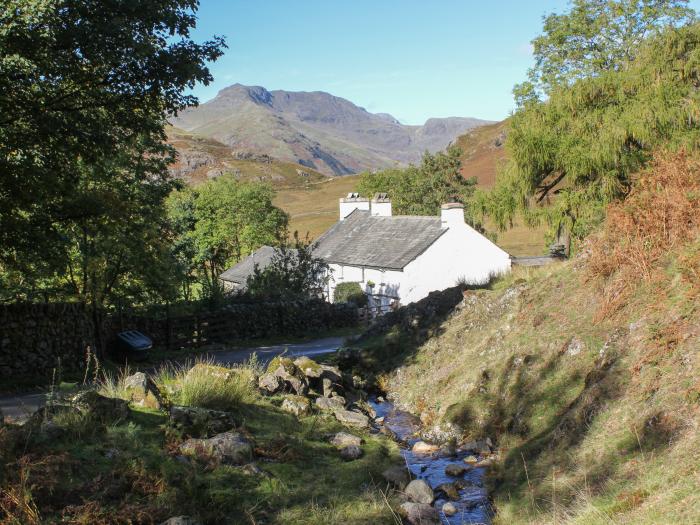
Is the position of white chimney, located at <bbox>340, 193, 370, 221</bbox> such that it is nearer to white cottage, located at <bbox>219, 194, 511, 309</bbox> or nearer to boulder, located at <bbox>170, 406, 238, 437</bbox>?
white cottage, located at <bbox>219, 194, 511, 309</bbox>

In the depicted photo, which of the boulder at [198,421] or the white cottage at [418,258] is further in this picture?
the white cottage at [418,258]

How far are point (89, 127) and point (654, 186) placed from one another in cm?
1284

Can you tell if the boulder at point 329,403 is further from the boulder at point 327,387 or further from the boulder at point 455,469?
the boulder at point 455,469

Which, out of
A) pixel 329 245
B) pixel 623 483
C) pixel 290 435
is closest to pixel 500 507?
pixel 623 483

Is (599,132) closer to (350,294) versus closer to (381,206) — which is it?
(350,294)

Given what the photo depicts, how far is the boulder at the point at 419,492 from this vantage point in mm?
10609

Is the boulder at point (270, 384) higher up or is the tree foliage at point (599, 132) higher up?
the tree foliage at point (599, 132)

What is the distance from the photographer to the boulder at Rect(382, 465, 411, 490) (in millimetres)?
11191

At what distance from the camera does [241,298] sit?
33.7 metres

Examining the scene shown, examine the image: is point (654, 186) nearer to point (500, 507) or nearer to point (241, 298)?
point (500, 507)

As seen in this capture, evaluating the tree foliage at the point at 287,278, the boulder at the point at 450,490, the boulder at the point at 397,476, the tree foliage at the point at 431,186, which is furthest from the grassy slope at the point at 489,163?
the boulder at the point at 397,476

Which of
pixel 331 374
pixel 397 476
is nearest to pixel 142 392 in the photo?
pixel 397 476

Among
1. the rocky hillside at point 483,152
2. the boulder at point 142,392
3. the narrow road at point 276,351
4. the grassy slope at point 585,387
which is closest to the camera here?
the grassy slope at point 585,387

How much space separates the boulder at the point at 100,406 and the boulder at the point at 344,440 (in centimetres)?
421
